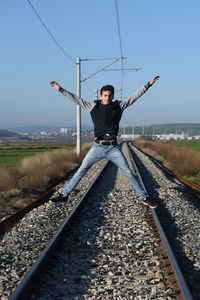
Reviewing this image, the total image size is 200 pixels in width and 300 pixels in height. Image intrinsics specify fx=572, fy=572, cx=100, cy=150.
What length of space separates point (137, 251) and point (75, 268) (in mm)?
1232

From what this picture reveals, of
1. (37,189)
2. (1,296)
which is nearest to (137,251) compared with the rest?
(1,296)

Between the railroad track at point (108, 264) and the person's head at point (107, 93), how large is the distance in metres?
2.23

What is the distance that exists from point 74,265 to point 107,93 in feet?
11.5

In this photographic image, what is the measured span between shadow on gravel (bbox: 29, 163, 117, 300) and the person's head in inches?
87.9

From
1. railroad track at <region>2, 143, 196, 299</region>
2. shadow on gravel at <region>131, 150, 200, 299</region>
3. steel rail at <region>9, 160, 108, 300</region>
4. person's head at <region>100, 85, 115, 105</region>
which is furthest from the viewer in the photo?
person's head at <region>100, 85, 115, 105</region>

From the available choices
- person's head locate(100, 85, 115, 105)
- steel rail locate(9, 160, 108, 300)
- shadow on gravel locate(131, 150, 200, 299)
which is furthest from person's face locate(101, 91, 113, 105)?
shadow on gravel locate(131, 150, 200, 299)

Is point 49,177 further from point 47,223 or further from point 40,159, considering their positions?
point 47,223

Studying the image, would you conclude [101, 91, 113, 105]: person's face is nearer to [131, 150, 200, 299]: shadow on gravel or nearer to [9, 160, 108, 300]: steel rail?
[9, 160, 108, 300]: steel rail

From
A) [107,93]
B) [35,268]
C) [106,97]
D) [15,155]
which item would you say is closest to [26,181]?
[106,97]

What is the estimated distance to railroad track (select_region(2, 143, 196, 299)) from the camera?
6031 mm

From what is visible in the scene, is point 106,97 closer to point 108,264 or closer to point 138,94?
point 138,94

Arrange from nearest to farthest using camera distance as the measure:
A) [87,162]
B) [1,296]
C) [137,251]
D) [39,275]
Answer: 1. [1,296]
2. [39,275]
3. [137,251]
4. [87,162]

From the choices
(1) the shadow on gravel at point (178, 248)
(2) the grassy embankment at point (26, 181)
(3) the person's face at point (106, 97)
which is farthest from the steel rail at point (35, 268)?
(2) the grassy embankment at point (26, 181)

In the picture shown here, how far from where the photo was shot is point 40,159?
31.8m
